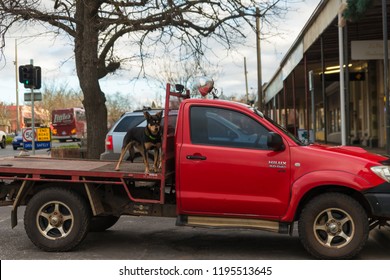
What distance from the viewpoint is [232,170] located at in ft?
18.7

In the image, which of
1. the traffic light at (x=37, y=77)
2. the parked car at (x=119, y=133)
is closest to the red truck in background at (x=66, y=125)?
the traffic light at (x=37, y=77)

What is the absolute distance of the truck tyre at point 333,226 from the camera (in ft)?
17.9

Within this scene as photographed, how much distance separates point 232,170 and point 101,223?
9.17ft

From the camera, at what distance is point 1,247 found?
6.52m

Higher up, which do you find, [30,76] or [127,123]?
[30,76]

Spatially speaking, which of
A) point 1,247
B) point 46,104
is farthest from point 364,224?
point 46,104

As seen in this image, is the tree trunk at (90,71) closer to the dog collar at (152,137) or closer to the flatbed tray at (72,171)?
the flatbed tray at (72,171)

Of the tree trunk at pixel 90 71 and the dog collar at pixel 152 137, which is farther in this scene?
the tree trunk at pixel 90 71

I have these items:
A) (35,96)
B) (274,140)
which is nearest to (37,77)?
(35,96)

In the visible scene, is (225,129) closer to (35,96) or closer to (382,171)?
(382,171)

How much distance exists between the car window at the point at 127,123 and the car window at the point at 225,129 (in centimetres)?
532

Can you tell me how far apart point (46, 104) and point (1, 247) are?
72.4 meters

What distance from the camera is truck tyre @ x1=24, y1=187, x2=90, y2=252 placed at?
6.14 meters

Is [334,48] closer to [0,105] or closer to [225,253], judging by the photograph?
[225,253]
